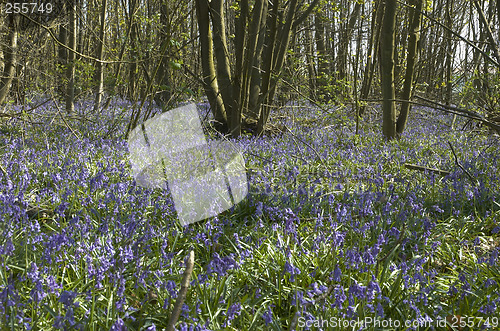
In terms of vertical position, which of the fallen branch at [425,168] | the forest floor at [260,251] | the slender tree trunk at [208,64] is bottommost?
the fallen branch at [425,168]

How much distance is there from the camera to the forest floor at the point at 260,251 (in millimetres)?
2182

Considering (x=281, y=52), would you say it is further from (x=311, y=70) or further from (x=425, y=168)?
(x=311, y=70)

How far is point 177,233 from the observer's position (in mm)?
3268

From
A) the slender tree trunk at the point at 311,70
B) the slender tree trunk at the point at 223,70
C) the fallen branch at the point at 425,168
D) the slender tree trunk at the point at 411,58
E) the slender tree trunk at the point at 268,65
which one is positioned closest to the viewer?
the fallen branch at the point at 425,168

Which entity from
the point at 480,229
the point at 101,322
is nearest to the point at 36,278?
the point at 101,322

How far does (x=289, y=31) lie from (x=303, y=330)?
6765 millimetres

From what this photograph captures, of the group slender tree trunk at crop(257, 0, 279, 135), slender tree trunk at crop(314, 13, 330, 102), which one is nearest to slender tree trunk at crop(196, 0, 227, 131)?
slender tree trunk at crop(257, 0, 279, 135)

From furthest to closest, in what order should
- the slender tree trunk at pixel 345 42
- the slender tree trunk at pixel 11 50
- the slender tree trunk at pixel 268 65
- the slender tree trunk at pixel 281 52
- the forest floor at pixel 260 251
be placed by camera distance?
the slender tree trunk at pixel 345 42
the slender tree trunk at pixel 281 52
the slender tree trunk at pixel 268 65
the slender tree trunk at pixel 11 50
the forest floor at pixel 260 251

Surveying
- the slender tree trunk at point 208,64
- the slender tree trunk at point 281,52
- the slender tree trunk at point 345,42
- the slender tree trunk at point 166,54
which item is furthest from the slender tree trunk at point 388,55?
the slender tree trunk at point 166,54

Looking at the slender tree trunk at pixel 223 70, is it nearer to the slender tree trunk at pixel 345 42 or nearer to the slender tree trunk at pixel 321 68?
the slender tree trunk at pixel 321 68

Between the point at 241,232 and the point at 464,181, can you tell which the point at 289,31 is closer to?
the point at 464,181

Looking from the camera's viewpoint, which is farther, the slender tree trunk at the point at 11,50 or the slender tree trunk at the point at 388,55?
the slender tree trunk at the point at 388,55

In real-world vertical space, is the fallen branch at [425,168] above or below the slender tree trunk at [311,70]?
below

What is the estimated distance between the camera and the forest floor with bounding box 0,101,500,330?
2.18 meters
